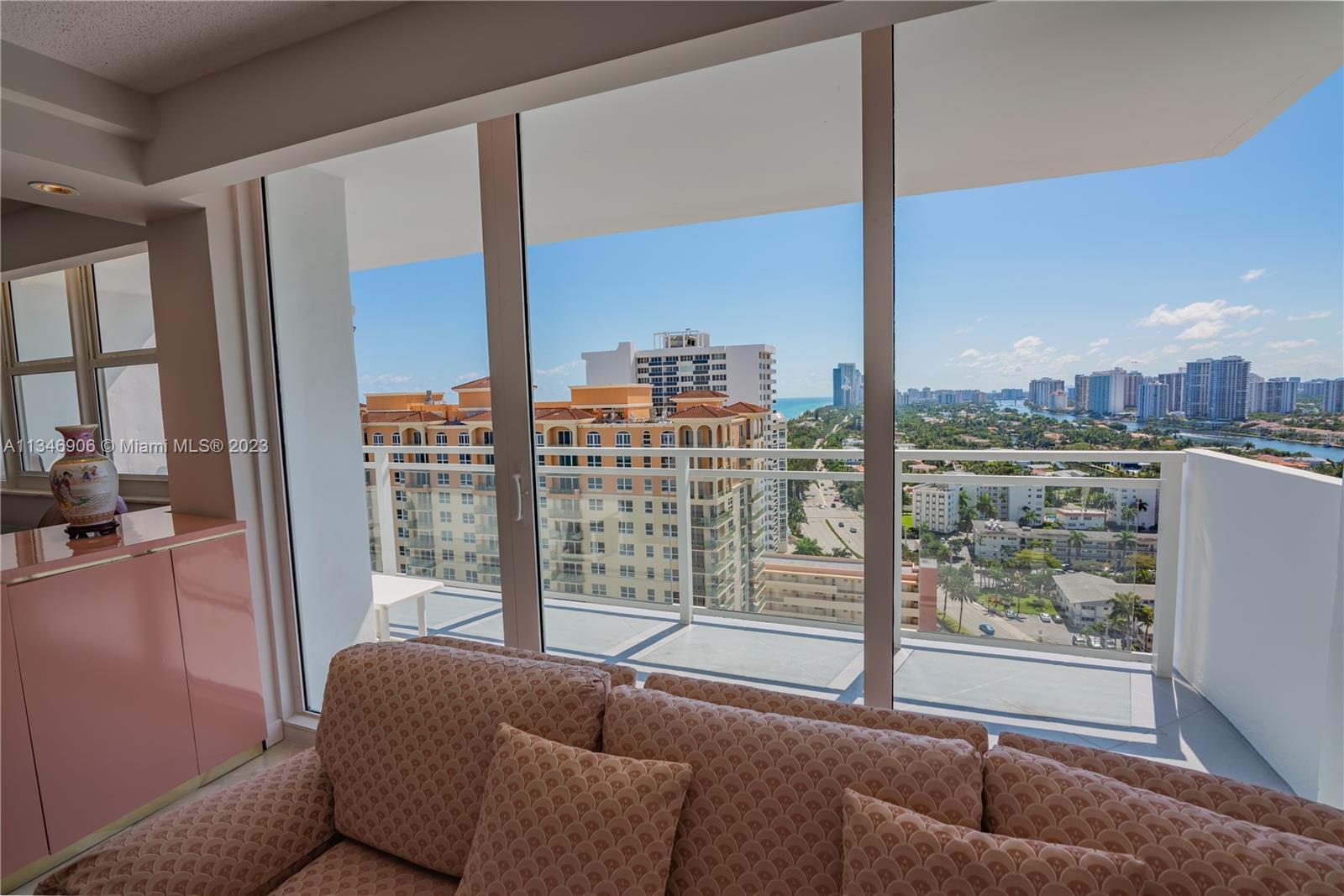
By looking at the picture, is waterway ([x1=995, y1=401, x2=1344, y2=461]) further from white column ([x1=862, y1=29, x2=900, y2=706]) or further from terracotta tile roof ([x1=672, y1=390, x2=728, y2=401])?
terracotta tile roof ([x1=672, y1=390, x2=728, y2=401])

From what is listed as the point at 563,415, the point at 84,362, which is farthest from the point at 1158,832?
the point at 84,362

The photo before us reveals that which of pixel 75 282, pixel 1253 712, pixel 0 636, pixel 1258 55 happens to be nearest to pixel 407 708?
pixel 0 636

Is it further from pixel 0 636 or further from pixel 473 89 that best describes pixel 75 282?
pixel 473 89

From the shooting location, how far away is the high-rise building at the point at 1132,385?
1741mm

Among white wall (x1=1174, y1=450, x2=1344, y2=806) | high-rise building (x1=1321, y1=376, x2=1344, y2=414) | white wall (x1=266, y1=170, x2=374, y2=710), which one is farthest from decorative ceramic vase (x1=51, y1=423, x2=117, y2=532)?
high-rise building (x1=1321, y1=376, x2=1344, y2=414)

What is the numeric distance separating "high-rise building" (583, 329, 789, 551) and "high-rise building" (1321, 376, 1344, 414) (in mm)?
1340

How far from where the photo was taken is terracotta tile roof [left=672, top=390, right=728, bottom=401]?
2.16 metres

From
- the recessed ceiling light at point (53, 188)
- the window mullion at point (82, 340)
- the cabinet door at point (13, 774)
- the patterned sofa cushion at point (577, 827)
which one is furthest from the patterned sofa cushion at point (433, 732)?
the window mullion at point (82, 340)

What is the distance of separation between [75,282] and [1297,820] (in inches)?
213

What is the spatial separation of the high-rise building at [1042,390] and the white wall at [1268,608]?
0.43 metres

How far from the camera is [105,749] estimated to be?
2.12 meters

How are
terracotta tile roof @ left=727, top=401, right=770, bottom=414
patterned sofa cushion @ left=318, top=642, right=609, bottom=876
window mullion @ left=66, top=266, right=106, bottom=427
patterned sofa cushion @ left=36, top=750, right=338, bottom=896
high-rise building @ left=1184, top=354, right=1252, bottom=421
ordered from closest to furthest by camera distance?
1. patterned sofa cushion @ left=36, top=750, right=338, bottom=896
2. patterned sofa cushion @ left=318, top=642, right=609, bottom=876
3. high-rise building @ left=1184, top=354, right=1252, bottom=421
4. terracotta tile roof @ left=727, top=401, right=770, bottom=414
5. window mullion @ left=66, top=266, right=106, bottom=427

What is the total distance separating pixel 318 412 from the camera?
9.49 feet

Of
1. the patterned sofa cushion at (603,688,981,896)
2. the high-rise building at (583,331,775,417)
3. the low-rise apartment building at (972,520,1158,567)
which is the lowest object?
the patterned sofa cushion at (603,688,981,896)
